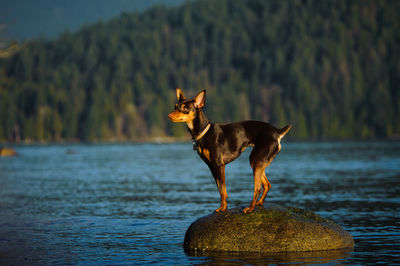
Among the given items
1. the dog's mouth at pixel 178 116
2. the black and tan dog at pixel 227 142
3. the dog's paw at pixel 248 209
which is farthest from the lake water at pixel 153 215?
the dog's mouth at pixel 178 116

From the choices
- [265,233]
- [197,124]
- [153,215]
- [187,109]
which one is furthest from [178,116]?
[153,215]

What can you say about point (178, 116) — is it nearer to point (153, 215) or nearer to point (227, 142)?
point (227, 142)

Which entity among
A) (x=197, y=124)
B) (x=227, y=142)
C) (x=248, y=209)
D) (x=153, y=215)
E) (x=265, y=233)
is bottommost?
(x=153, y=215)

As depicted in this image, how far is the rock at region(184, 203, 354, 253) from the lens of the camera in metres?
16.8

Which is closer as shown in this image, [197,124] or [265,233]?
[197,124]

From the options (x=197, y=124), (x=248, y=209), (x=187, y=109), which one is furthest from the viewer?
(x=248, y=209)

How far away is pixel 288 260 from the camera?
51.6 feet

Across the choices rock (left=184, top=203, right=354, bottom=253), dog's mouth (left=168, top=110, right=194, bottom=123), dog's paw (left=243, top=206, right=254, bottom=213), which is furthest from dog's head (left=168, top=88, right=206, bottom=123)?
rock (left=184, top=203, right=354, bottom=253)

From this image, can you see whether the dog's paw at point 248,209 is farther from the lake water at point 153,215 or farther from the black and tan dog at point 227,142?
the lake water at point 153,215

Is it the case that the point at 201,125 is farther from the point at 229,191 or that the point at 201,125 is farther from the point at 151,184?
the point at 151,184

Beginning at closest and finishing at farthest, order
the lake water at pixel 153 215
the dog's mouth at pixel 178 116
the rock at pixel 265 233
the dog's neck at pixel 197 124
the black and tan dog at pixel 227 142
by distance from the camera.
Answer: the dog's mouth at pixel 178 116, the dog's neck at pixel 197 124, the black and tan dog at pixel 227 142, the lake water at pixel 153 215, the rock at pixel 265 233

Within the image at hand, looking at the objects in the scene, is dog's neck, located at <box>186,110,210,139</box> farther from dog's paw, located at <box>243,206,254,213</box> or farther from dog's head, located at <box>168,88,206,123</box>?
dog's paw, located at <box>243,206,254,213</box>

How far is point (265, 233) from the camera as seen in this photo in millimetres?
16844

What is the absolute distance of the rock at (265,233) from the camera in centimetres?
1678
